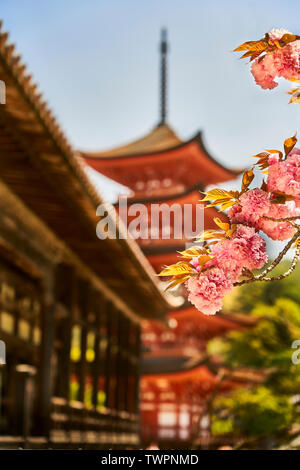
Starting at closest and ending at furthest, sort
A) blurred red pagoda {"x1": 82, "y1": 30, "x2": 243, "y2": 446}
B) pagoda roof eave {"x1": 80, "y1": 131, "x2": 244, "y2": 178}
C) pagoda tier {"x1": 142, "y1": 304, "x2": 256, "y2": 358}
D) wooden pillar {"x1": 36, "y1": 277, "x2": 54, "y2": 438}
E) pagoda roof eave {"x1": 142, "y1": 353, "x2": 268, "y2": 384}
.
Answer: wooden pillar {"x1": 36, "y1": 277, "x2": 54, "y2": 438}, pagoda roof eave {"x1": 142, "y1": 353, "x2": 268, "y2": 384}, blurred red pagoda {"x1": 82, "y1": 30, "x2": 243, "y2": 446}, pagoda tier {"x1": 142, "y1": 304, "x2": 256, "y2": 358}, pagoda roof eave {"x1": 80, "y1": 131, "x2": 244, "y2": 178}

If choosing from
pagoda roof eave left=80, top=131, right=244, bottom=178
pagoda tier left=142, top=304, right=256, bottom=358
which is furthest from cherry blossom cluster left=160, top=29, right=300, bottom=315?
pagoda roof eave left=80, top=131, right=244, bottom=178

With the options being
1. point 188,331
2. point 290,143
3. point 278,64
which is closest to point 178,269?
point 290,143

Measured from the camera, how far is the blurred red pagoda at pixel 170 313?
2698 centimetres

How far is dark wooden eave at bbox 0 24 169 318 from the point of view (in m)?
6.30

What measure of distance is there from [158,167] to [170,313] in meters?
8.14

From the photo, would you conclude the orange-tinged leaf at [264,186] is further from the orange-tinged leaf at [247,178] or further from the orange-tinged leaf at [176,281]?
the orange-tinged leaf at [176,281]

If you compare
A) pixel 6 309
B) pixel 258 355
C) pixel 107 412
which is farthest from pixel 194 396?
pixel 6 309

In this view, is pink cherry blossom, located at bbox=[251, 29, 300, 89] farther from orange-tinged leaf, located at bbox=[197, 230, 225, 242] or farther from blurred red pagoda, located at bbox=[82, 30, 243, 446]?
blurred red pagoda, located at bbox=[82, 30, 243, 446]

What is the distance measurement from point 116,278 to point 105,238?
127 inches

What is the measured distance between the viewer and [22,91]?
19.9 ft

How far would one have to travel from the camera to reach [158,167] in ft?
106

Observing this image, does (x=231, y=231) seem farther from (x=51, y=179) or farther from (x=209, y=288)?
(x=51, y=179)

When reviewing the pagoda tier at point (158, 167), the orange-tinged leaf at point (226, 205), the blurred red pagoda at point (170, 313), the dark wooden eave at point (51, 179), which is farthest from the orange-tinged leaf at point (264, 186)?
the pagoda tier at point (158, 167)

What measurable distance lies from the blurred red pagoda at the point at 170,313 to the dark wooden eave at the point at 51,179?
1395 cm
